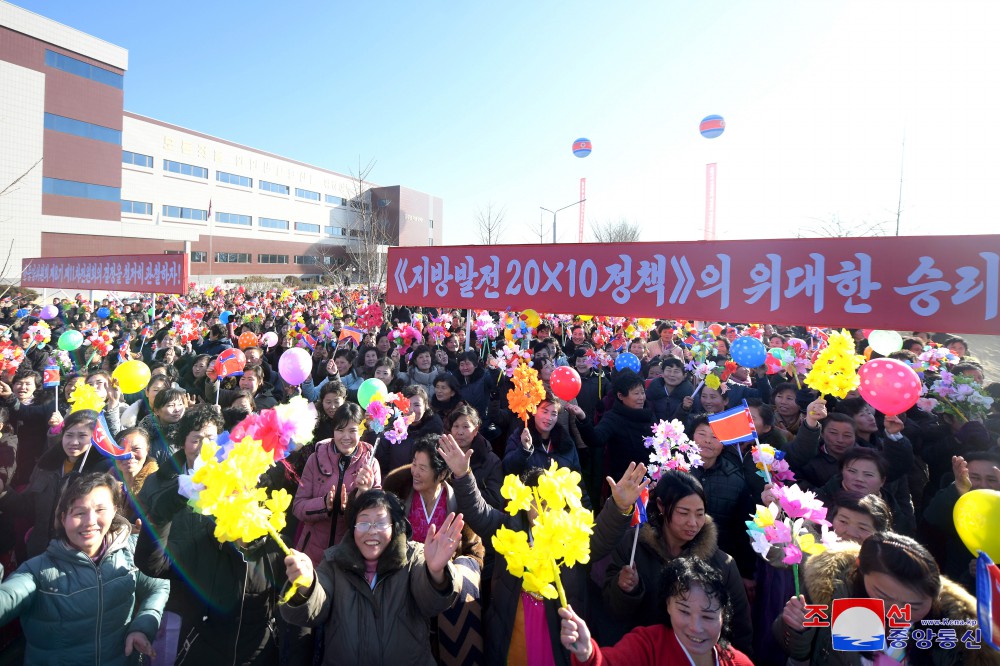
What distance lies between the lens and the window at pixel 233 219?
133 ft

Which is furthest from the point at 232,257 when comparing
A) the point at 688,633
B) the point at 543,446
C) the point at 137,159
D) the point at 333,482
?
the point at 688,633

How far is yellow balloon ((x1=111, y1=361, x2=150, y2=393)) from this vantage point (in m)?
4.51

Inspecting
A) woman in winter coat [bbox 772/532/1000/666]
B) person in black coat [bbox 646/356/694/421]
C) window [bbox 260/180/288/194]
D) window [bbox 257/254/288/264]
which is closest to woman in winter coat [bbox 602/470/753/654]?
woman in winter coat [bbox 772/532/1000/666]

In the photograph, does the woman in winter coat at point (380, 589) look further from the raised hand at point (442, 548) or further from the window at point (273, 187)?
the window at point (273, 187)

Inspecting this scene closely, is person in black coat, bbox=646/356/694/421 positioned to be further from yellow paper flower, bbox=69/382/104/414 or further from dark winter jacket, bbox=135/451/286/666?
yellow paper flower, bbox=69/382/104/414

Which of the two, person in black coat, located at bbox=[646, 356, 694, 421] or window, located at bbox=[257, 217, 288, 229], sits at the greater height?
window, located at bbox=[257, 217, 288, 229]

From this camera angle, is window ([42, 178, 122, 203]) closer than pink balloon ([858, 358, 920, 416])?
No

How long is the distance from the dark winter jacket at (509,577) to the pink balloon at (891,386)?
101 inches

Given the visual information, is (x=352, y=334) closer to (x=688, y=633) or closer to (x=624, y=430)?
(x=624, y=430)

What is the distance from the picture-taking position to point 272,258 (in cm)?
4522

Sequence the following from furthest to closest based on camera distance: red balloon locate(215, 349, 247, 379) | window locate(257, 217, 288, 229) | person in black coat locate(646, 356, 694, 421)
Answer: window locate(257, 217, 288, 229) < person in black coat locate(646, 356, 694, 421) < red balloon locate(215, 349, 247, 379)

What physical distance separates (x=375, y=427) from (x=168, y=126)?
144ft

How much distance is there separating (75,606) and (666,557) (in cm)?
291

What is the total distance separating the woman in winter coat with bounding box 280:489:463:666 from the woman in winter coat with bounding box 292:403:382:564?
0.61m
